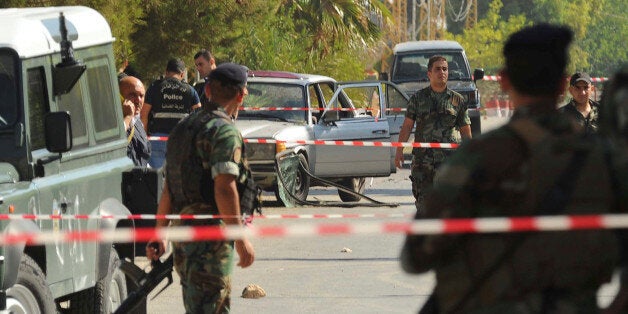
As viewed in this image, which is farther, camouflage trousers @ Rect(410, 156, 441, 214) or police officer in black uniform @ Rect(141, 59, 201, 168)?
police officer in black uniform @ Rect(141, 59, 201, 168)

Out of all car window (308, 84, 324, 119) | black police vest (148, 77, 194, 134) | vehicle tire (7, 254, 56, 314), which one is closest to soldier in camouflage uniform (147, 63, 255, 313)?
vehicle tire (7, 254, 56, 314)

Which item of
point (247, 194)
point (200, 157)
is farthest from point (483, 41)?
point (200, 157)

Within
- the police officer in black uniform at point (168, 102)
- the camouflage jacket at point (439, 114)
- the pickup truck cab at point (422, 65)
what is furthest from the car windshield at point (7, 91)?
the pickup truck cab at point (422, 65)

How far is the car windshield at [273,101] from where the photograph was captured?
17.8 metres

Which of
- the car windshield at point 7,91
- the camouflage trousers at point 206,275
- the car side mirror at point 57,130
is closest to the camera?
the camouflage trousers at point 206,275

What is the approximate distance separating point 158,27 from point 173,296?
11338 millimetres

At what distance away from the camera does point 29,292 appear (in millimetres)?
7375

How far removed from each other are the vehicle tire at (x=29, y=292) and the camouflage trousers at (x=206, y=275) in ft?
3.73

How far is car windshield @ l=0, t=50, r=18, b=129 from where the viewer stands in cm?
785

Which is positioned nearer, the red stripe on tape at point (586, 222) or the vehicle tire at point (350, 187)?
the red stripe on tape at point (586, 222)

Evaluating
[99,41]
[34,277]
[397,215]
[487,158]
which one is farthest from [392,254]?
[487,158]

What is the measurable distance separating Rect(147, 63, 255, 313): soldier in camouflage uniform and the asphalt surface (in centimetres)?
236

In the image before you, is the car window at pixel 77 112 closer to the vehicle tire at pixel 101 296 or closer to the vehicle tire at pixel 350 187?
the vehicle tire at pixel 101 296

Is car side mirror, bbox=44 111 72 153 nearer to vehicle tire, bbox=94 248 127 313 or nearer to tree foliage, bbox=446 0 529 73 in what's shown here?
vehicle tire, bbox=94 248 127 313
